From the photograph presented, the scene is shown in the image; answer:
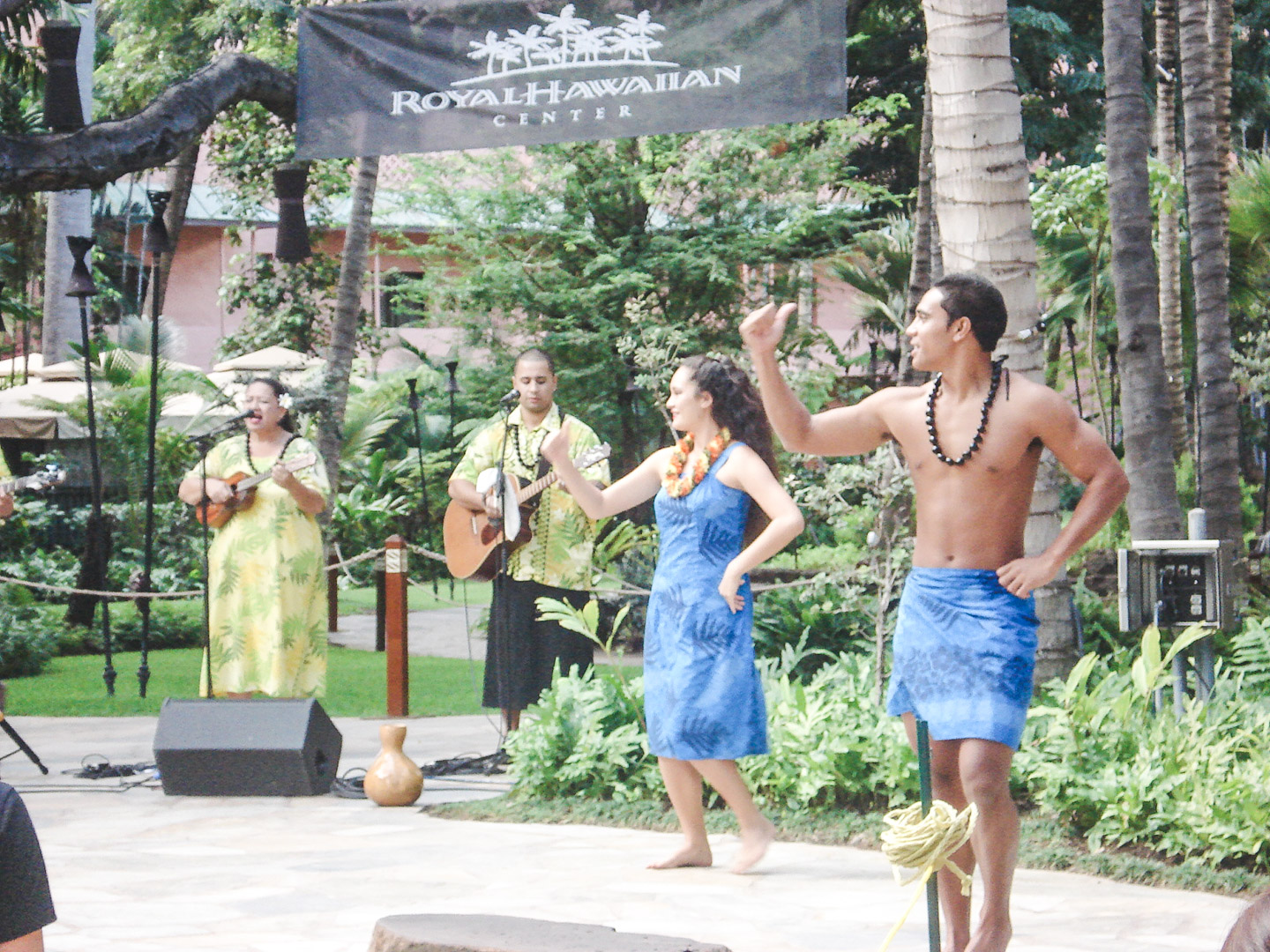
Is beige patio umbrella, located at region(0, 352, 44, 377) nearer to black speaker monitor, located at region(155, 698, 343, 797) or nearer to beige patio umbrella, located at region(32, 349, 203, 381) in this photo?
beige patio umbrella, located at region(32, 349, 203, 381)

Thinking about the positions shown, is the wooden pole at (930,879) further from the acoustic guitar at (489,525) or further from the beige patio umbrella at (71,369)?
the beige patio umbrella at (71,369)

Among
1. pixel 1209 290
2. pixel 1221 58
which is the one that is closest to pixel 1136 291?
pixel 1209 290

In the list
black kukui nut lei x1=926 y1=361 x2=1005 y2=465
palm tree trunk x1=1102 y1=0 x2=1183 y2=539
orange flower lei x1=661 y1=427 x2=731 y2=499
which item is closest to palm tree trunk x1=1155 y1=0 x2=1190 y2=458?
palm tree trunk x1=1102 y1=0 x2=1183 y2=539

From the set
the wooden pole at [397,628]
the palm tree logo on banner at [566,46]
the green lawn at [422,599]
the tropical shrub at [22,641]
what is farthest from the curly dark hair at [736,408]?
the green lawn at [422,599]

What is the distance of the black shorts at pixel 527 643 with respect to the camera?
6.99 m

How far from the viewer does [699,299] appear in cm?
1580

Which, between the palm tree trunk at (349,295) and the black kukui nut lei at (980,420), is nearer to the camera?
the black kukui nut lei at (980,420)

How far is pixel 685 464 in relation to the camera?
17.1 feet

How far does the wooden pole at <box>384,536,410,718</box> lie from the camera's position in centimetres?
859

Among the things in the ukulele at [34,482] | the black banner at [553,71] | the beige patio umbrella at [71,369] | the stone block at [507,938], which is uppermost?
the black banner at [553,71]

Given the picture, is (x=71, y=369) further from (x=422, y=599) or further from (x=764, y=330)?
(x=764, y=330)

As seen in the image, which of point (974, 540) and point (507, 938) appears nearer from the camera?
point (507, 938)

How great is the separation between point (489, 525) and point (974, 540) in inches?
144

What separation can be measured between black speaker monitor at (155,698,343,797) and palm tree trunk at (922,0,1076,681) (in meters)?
3.20
